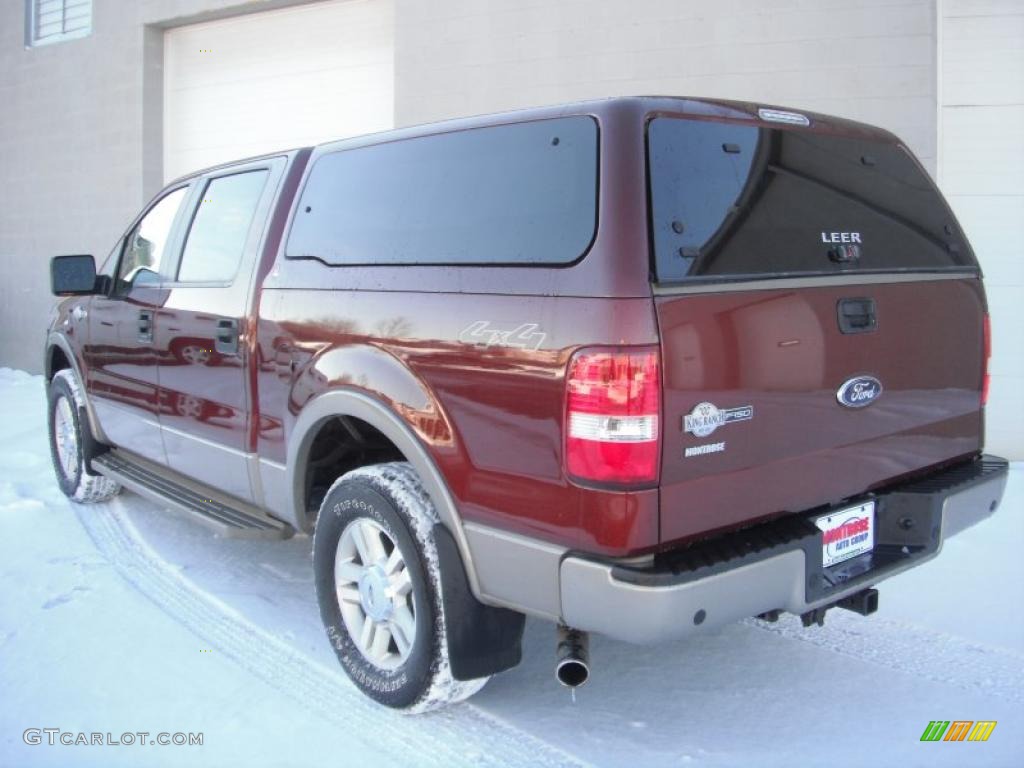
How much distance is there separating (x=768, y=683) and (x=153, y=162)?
9.55 meters

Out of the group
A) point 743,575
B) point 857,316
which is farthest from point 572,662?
point 857,316

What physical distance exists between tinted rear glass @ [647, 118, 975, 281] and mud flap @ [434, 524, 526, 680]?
108cm

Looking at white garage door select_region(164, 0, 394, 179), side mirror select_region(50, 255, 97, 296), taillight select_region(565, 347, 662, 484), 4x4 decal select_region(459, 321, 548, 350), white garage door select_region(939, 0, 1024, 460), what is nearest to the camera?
taillight select_region(565, 347, 662, 484)

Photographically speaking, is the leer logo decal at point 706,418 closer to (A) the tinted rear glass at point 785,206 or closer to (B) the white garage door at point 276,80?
(A) the tinted rear glass at point 785,206

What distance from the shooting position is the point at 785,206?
2.94 m

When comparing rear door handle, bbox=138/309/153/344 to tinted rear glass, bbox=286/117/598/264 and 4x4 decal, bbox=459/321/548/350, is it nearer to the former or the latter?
tinted rear glass, bbox=286/117/598/264

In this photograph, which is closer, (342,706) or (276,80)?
(342,706)

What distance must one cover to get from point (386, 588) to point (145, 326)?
2.21 meters

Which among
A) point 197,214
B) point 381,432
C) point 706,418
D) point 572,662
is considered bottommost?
point 572,662

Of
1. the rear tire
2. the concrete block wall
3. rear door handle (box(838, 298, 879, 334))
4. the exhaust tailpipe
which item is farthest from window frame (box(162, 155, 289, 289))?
the concrete block wall

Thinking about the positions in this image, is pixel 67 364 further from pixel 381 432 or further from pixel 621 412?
pixel 621 412

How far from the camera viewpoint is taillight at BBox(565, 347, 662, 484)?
8.02ft

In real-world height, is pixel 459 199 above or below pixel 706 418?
above

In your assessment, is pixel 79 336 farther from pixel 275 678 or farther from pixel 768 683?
pixel 768 683
